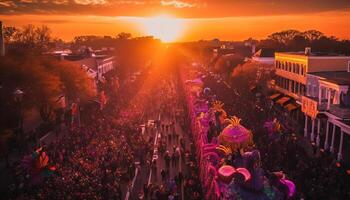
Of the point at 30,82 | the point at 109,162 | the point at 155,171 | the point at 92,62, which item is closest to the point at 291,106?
the point at 155,171

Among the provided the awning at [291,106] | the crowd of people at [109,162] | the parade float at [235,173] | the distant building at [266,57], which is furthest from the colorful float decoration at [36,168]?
the distant building at [266,57]

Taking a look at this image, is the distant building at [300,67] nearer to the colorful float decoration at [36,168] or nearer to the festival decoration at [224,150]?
the festival decoration at [224,150]

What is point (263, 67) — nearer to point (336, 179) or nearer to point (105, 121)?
point (105, 121)

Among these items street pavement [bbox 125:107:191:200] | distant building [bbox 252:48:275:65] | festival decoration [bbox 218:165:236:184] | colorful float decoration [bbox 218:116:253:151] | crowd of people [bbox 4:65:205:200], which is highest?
distant building [bbox 252:48:275:65]

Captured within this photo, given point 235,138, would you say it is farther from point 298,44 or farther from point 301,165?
point 298,44

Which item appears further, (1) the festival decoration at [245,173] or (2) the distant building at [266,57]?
(2) the distant building at [266,57]

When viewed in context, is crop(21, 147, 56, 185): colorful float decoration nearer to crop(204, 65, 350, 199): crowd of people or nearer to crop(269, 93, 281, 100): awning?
crop(204, 65, 350, 199): crowd of people

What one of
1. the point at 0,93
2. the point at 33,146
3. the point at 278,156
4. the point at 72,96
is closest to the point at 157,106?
the point at 72,96

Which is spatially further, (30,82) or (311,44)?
(311,44)

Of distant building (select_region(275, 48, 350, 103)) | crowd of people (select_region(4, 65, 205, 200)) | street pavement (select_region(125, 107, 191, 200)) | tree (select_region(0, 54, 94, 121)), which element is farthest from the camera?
distant building (select_region(275, 48, 350, 103))

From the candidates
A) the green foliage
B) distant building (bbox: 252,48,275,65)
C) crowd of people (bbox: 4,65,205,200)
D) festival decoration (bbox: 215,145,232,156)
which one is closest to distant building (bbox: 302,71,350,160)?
crowd of people (bbox: 4,65,205,200)

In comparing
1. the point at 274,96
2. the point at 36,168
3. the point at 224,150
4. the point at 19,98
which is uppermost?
the point at 19,98
